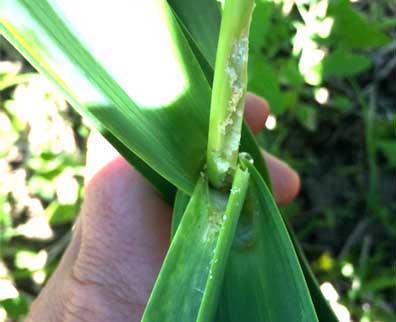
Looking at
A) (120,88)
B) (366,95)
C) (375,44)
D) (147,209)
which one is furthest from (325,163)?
(120,88)

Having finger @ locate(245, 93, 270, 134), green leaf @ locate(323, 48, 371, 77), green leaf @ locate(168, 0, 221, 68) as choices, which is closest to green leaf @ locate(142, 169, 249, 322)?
green leaf @ locate(168, 0, 221, 68)

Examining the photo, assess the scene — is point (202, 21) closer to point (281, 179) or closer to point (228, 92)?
point (228, 92)

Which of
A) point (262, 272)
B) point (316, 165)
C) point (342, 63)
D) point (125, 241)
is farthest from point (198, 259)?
point (316, 165)

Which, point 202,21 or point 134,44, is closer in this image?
point 134,44

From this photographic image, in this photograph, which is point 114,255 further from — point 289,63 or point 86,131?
point 86,131

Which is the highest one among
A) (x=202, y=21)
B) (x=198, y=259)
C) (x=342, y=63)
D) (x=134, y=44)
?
(x=342, y=63)

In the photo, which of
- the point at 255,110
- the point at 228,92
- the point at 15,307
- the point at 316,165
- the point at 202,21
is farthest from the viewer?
the point at 316,165
